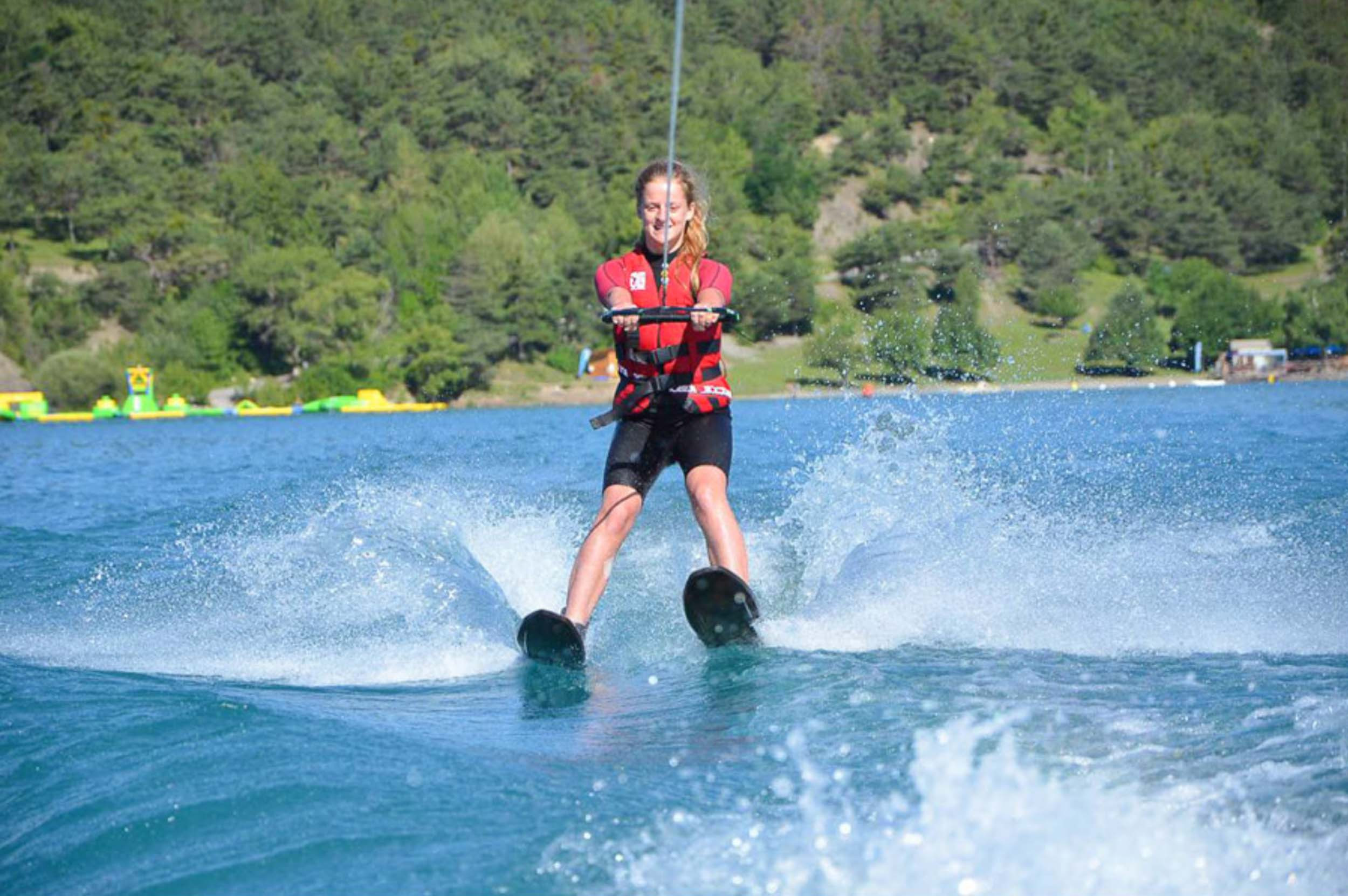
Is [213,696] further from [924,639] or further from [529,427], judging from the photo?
[529,427]

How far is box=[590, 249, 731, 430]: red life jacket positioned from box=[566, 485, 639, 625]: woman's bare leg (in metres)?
0.26

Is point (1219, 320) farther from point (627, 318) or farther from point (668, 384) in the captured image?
point (627, 318)

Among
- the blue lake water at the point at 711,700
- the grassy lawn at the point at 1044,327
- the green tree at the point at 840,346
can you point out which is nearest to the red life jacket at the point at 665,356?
the blue lake water at the point at 711,700

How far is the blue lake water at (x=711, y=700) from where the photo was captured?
265 centimetres

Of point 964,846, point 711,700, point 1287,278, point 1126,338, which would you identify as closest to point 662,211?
point 711,700

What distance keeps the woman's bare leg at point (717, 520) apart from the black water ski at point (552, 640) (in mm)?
573

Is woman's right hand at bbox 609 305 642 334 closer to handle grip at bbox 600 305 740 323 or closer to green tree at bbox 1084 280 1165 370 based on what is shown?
handle grip at bbox 600 305 740 323

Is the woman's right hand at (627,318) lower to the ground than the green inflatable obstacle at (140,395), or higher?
higher

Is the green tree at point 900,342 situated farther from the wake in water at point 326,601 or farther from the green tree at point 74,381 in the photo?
the green tree at point 74,381

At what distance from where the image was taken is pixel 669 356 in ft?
16.1

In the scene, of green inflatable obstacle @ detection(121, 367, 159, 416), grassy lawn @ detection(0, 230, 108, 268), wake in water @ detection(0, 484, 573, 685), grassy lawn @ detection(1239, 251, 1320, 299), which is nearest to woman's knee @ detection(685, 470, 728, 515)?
wake in water @ detection(0, 484, 573, 685)

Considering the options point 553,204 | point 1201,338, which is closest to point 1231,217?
point 1201,338

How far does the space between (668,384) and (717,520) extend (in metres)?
0.48

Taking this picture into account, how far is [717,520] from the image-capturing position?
16.0ft
